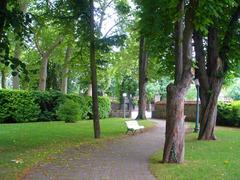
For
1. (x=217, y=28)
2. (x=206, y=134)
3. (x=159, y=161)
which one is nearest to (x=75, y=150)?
(x=159, y=161)

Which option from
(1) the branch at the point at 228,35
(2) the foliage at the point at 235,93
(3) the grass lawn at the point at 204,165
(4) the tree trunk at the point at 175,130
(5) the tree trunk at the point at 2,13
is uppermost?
(2) the foliage at the point at 235,93

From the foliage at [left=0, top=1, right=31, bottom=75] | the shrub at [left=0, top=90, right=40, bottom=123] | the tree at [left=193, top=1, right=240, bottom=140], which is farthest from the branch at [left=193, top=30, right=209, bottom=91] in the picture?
the shrub at [left=0, top=90, right=40, bottom=123]

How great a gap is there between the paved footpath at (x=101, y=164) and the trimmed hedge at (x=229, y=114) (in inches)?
782

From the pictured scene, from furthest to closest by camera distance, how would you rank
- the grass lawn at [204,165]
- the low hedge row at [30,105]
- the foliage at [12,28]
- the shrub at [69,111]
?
the shrub at [69,111], the low hedge row at [30,105], the grass lawn at [204,165], the foliage at [12,28]

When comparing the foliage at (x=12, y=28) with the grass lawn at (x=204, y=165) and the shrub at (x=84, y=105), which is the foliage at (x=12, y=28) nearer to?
the grass lawn at (x=204, y=165)

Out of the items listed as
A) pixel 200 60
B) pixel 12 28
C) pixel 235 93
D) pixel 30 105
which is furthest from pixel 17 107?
pixel 235 93

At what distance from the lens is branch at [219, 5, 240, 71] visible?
73.6 feet

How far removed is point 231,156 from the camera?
16047mm

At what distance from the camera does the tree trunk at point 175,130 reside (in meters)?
14.2

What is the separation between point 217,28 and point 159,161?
10844 millimetres

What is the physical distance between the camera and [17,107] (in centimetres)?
3303

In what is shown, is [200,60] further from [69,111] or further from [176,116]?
[69,111]

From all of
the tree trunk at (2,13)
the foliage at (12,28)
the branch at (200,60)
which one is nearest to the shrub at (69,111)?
the branch at (200,60)

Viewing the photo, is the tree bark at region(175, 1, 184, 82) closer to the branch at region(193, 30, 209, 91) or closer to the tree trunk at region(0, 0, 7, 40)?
the tree trunk at region(0, 0, 7, 40)
